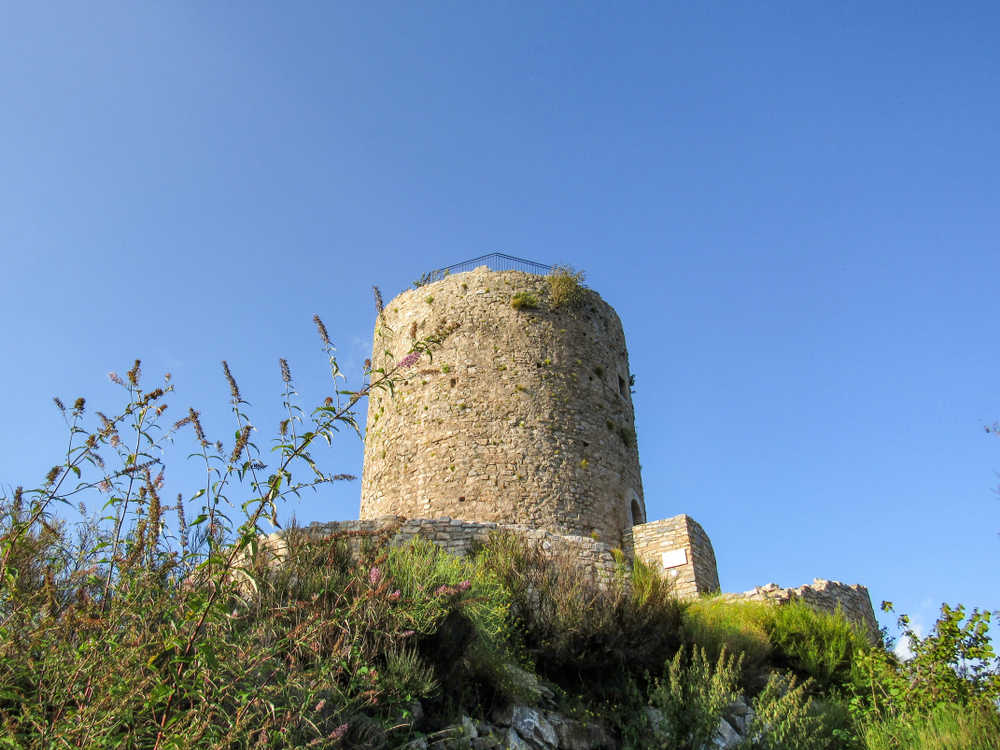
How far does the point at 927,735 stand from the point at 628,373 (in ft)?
30.3

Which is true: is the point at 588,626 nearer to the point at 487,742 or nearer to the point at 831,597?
the point at 487,742

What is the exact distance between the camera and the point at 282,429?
3.27 meters

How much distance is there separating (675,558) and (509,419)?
3325mm

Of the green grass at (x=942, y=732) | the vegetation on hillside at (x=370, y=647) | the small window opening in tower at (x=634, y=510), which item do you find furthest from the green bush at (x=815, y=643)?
the small window opening in tower at (x=634, y=510)

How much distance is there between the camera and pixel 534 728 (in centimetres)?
550

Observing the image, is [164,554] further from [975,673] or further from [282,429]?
[975,673]

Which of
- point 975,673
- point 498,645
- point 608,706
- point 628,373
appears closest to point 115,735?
point 498,645

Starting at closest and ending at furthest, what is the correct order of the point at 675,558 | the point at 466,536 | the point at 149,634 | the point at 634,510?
the point at 149,634
the point at 466,536
the point at 675,558
the point at 634,510

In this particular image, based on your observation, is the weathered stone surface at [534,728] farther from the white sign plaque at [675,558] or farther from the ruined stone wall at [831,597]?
the white sign plaque at [675,558]

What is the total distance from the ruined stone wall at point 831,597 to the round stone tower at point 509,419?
8.20 feet

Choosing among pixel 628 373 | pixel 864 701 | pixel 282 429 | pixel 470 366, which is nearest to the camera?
pixel 282 429

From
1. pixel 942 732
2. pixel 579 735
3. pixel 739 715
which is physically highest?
pixel 579 735

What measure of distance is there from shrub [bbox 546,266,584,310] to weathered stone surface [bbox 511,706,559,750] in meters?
8.72

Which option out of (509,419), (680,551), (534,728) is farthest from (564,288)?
(534,728)
